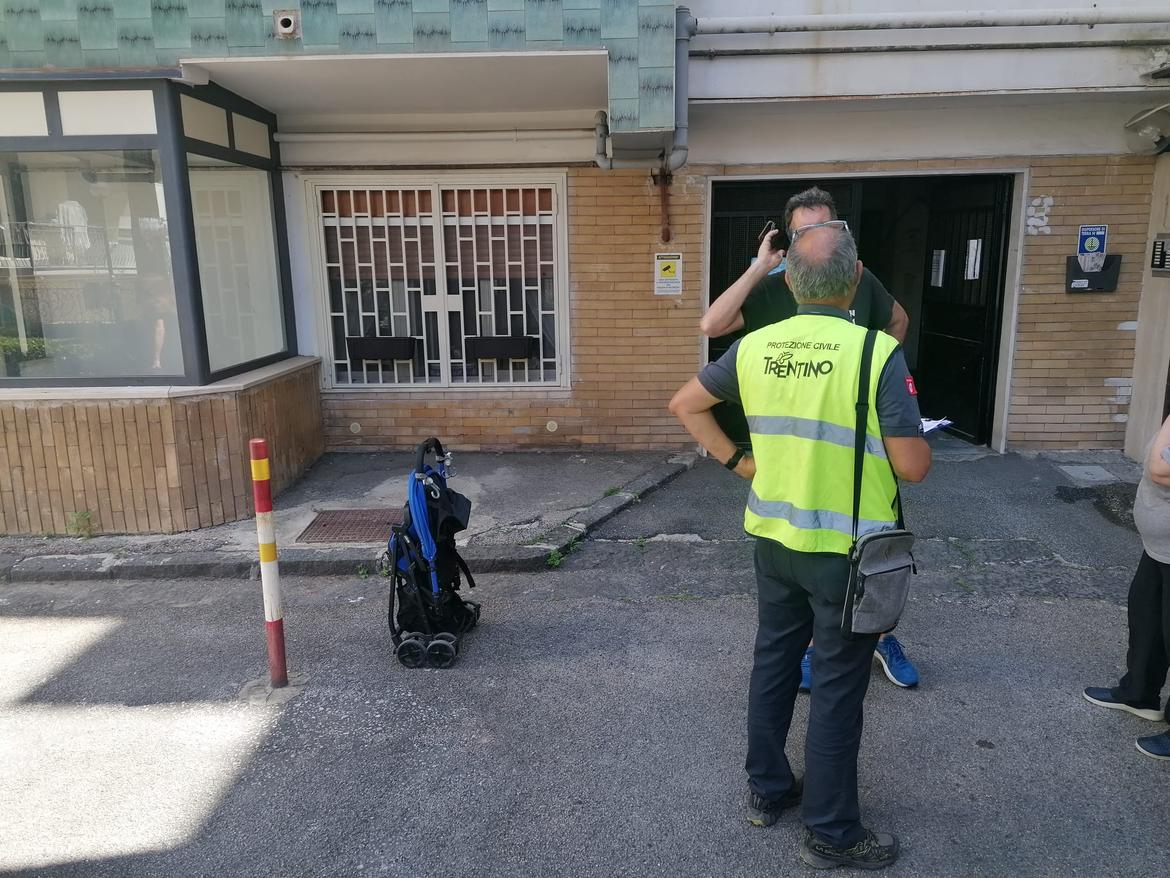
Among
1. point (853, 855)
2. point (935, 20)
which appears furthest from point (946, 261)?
point (853, 855)

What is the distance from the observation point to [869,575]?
2.60 m

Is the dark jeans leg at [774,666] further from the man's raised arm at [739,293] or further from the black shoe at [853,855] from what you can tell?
the man's raised arm at [739,293]

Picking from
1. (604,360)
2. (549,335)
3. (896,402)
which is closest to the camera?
(896,402)

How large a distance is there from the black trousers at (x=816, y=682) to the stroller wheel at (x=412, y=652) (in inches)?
71.4

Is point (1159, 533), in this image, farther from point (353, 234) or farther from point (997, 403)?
point (353, 234)

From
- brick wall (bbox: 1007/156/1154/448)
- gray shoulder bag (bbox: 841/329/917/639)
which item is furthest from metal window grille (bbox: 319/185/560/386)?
gray shoulder bag (bbox: 841/329/917/639)

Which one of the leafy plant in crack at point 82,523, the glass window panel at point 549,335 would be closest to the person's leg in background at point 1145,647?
the glass window panel at point 549,335

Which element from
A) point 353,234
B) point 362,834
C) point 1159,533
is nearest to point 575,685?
point 362,834

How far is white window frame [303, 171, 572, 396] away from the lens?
7391 mm

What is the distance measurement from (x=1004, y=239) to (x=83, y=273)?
7.42 m

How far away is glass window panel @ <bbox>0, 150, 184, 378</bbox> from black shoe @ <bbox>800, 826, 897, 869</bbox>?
5176 mm

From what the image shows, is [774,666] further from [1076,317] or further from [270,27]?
[1076,317]

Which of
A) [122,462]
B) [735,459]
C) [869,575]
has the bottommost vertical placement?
[122,462]

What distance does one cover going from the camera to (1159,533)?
3.30 metres
